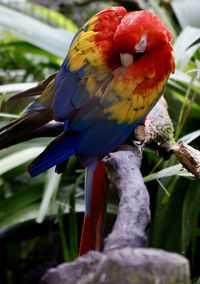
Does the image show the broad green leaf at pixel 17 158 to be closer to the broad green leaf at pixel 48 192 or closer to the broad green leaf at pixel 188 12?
the broad green leaf at pixel 48 192

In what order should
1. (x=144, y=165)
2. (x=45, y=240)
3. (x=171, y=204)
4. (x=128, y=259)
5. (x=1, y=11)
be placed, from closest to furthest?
(x=128, y=259)
(x=171, y=204)
(x=144, y=165)
(x=1, y=11)
(x=45, y=240)

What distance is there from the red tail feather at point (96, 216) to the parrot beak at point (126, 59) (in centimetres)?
15

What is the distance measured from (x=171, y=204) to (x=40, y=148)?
0.92ft

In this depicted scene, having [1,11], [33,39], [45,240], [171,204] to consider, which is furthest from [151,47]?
[45,240]

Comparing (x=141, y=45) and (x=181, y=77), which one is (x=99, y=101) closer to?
(x=141, y=45)

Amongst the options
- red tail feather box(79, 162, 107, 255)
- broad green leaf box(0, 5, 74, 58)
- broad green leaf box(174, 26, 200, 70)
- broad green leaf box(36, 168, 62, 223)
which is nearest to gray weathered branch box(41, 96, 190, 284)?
red tail feather box(79, 162, 107, 255)

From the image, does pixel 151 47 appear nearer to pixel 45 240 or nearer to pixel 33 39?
pixel 33 39

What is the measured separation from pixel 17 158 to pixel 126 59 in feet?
1.34

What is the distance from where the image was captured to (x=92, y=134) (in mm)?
818

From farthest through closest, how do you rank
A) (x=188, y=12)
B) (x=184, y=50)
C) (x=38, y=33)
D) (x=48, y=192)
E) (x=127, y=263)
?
(x=188, y=12) → (x=38, y=33) → (x=184, y=50) → (x=48, y=192) → (x=127, y=263)

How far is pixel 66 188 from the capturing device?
4.22 ft

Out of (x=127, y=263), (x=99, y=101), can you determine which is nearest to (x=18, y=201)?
(x=99, y=101)

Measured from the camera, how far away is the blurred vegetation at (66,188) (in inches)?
43.8

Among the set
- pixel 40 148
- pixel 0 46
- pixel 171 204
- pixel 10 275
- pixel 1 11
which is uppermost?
pixel 1 11
